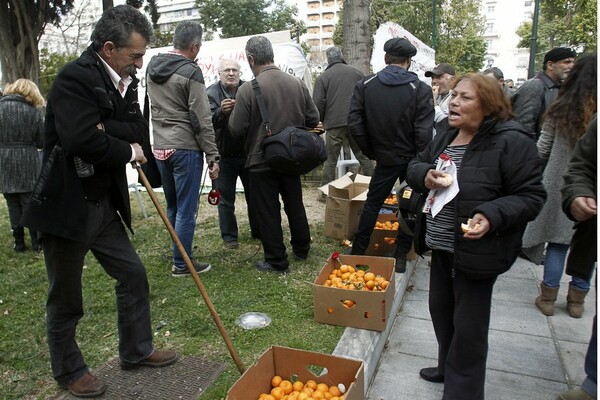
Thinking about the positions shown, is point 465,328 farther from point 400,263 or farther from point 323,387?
point 400,263

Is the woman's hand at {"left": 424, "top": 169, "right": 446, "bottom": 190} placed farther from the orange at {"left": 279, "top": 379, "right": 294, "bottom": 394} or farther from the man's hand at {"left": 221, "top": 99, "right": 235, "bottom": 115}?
the man's hand at {"left": 221, "top": 99, "right": 235, "bottom": 115}

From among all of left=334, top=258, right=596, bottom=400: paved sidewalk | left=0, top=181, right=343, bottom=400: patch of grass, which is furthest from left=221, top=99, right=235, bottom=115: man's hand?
left=334, top=258, right=596, bottom=400: paved sidewalk

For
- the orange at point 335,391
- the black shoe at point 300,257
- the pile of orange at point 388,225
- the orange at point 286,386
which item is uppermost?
the orange at point 335,391

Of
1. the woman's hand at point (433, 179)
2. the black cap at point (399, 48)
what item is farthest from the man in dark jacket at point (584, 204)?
the black cap at point (399, 48)

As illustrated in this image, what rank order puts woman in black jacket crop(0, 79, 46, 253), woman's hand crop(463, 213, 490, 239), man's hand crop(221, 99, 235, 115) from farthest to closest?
1. woman in black jacket crop(0, 79, 46, 253)
2. man's hand crop(221, 99, 235, 115)
3. woman's hand crop(463, 213, 490, 239)

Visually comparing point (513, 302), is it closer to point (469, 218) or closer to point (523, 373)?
point (523, 373)

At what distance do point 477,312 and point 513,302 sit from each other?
1.98 metres

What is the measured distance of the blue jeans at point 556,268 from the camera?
382 cm

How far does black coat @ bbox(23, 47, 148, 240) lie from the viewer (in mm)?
2352

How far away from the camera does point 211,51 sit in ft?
30.6

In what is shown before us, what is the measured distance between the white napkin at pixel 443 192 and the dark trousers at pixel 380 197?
1.89 metres

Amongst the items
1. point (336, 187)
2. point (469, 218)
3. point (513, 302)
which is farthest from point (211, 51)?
point (469, 218)

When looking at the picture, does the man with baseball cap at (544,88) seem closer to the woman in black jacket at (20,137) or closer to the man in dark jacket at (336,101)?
the man in dark jacket at (336,101)

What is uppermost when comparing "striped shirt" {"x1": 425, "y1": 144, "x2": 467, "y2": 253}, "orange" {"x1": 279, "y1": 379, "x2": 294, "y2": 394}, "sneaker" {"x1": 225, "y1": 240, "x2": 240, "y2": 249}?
"striped shirt" {"x1": 425, "y1": 144, "x2": 467, "y2": 253}
